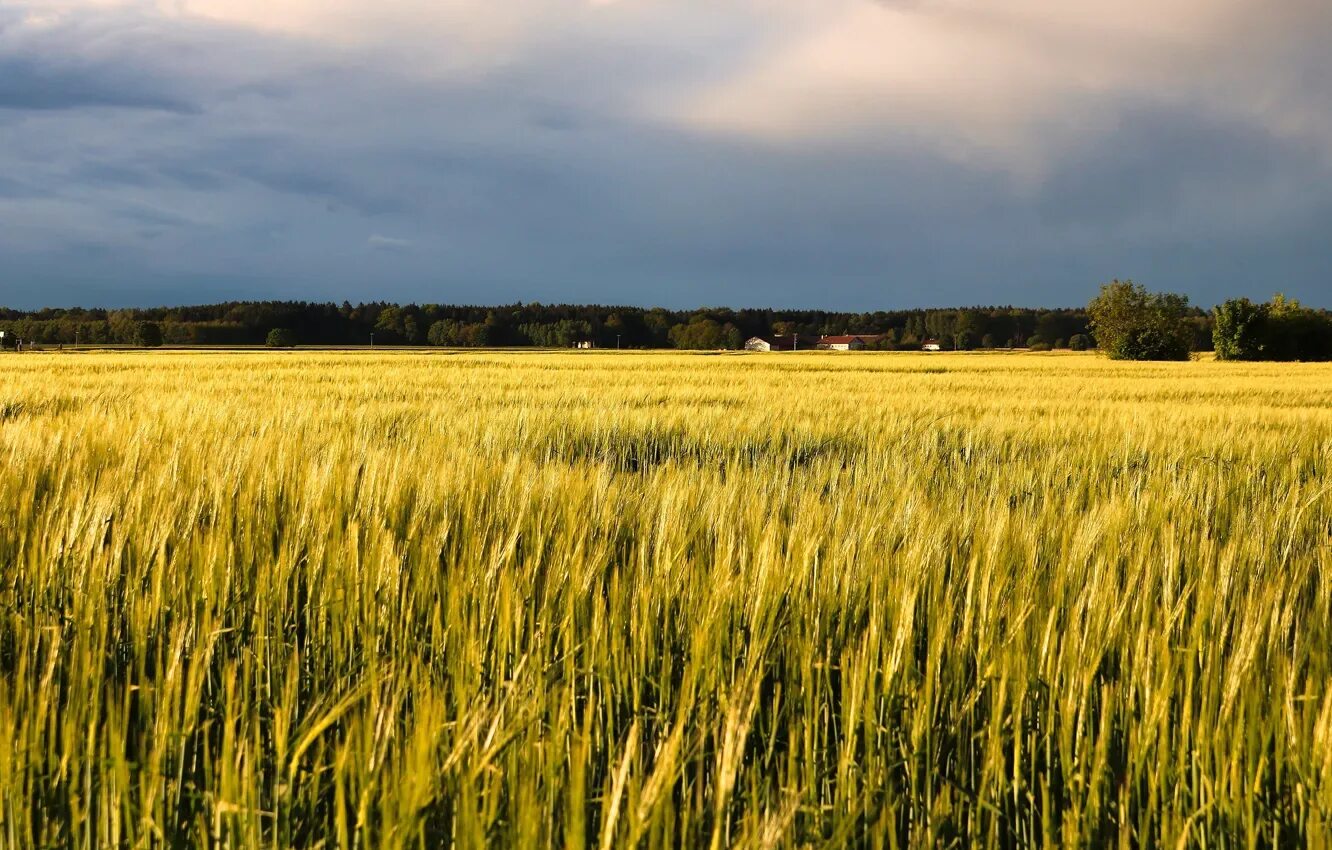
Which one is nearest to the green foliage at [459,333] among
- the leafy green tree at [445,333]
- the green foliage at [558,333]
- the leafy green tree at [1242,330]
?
the leafy green tree at [445,333]

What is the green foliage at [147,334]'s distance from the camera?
10181 cm

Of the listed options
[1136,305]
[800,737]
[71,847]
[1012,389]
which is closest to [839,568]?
[800,737]

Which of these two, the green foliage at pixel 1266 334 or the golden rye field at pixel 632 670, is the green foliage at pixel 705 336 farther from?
the golden rye field at pixel 632 670

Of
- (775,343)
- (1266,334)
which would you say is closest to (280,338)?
(775,343)

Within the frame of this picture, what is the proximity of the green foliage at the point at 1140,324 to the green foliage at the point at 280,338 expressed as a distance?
8129 centimetres

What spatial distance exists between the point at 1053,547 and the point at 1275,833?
4.75 feet

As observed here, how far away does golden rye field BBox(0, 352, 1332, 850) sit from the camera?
1.12 m

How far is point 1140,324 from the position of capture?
6562 cm

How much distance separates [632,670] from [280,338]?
111849 mm

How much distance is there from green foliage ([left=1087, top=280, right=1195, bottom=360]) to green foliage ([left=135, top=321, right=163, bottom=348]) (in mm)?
94371

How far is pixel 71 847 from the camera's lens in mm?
1168

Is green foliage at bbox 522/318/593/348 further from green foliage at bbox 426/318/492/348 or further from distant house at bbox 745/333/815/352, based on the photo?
distant house at bbox 745/333/815/352

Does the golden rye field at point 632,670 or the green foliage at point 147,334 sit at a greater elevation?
the green foliage at point 147,334

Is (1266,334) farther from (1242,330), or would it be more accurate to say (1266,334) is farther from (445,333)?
(445,333)
